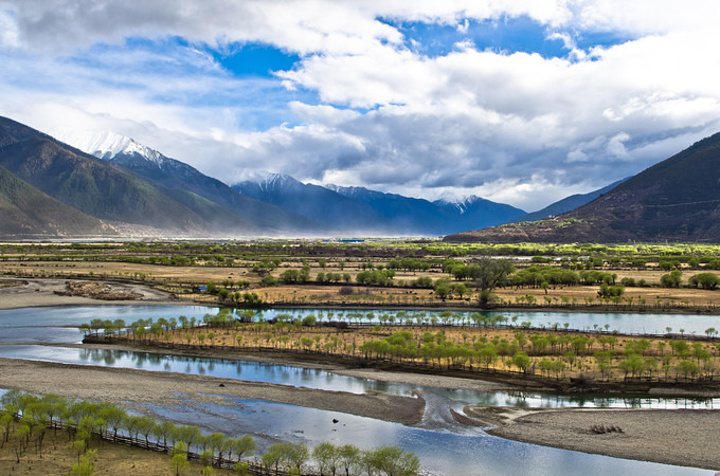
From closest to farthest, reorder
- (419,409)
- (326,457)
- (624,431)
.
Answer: (326,457)
(624,431)
(419,409)

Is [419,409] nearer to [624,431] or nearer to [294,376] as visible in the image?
[294,376]

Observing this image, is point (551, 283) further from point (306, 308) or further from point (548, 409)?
point (548, 409)

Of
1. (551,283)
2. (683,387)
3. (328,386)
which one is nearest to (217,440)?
(328,386)

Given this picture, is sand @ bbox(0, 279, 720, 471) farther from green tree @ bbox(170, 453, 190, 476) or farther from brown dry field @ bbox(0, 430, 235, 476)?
green tree @ bbox(170, 453, 190, 476)

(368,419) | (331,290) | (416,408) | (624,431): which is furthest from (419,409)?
(331,290)

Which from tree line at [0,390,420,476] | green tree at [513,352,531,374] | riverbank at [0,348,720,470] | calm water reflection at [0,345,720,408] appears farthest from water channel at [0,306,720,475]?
green tree at [513,352,531,374]

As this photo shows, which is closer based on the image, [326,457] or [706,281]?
[326,457]
